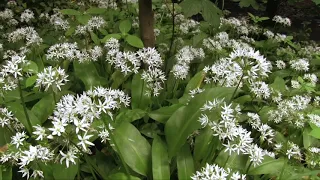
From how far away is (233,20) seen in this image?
4.36 meters

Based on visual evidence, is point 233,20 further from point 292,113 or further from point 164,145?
point 164,145

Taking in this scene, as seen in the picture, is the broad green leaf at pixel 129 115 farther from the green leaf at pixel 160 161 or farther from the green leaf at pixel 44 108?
the green leaf at pixel 44 108

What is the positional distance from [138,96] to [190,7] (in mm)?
833

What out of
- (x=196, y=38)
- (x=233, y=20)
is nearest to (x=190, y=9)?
(x=196, y=38)

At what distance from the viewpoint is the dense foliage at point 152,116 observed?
1.87 m

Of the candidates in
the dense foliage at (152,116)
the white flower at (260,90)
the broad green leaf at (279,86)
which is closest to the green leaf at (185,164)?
the dense foliage at (152,116)

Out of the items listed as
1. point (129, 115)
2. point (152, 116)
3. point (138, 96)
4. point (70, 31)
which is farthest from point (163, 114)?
point (70, 31)

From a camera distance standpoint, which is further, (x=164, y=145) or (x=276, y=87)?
(x=276, y=87)

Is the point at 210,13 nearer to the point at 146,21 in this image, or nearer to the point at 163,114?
the point at 146,21

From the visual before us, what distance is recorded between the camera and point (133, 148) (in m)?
2.31

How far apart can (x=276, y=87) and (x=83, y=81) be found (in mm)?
1782

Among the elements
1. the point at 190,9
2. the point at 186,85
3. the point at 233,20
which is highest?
the point at 190,9

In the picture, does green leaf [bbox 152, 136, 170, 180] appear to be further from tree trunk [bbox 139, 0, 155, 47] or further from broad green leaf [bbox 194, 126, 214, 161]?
tree trunk [bbox 139, 0, 155, 47]

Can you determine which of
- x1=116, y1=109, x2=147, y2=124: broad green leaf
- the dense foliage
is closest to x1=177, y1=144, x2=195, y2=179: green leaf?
the dense foliage
